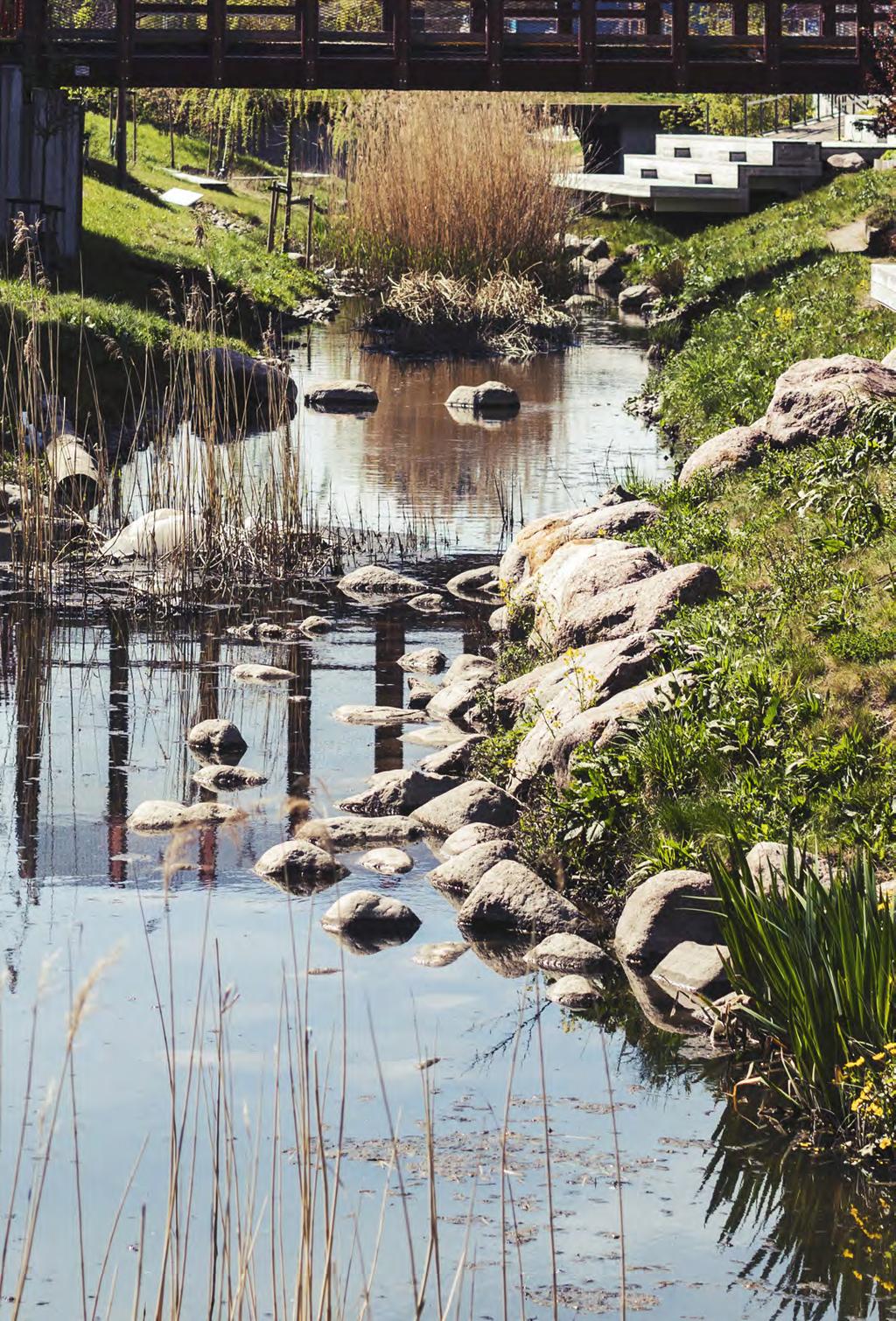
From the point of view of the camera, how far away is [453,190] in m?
23.1

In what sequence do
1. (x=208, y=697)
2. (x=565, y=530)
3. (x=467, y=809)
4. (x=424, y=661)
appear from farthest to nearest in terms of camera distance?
(x=565, y=530), (x=424, y=661), (x=208, y=697), (x=467, y=809)

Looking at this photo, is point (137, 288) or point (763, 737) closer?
point (763, 737)

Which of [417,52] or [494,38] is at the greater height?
[494,38]

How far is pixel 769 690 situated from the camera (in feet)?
24.5

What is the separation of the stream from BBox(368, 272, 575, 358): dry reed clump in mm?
13748

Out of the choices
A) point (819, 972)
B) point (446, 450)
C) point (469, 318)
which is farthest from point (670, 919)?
point (469, 318)

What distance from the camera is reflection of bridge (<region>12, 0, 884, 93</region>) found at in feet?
73.8

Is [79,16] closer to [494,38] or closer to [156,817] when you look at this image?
[494,38]

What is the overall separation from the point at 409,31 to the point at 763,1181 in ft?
64.2

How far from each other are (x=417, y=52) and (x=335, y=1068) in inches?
755

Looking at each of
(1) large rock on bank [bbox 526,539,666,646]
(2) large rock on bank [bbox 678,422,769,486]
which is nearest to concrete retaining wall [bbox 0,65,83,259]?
(2) large rock on bank [bbox 678,422,769,486]

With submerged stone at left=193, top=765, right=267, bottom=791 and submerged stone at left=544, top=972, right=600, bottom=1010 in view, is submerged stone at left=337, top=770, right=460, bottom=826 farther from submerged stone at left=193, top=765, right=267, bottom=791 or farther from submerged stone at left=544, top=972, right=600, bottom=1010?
submerged stone at left=544, top=972, right=600, bottom=1010

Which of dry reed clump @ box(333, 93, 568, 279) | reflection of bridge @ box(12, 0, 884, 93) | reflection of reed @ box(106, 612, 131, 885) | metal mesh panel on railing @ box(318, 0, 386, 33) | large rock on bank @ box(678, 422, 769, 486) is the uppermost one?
metal mesh panel on railing @ box(318, 0, 386, 33)

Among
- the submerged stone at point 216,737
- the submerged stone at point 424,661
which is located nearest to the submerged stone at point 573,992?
the submerged stone at point 216,737
